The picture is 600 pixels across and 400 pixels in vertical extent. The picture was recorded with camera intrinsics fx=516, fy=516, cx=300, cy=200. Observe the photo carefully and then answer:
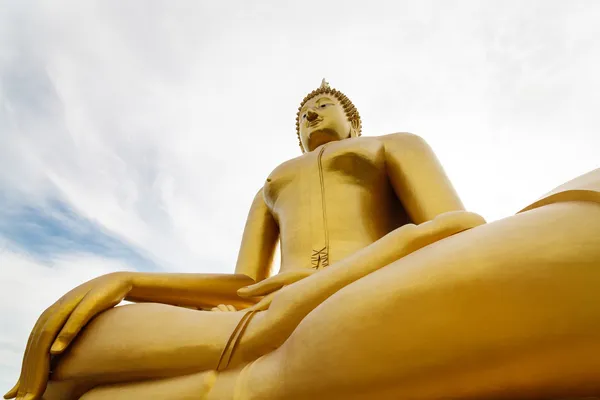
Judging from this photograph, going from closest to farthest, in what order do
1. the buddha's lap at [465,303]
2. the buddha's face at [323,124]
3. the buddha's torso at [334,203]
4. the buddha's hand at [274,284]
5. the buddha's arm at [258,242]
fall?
1. the buddha's lap at [465,303]
2. the buddha's hand at [274,284]
3. the buddha's torso at [334,203]
4. the buddha's arm at [258,242]
5. the buddha's face at [323,124]

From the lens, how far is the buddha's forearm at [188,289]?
2484 mm

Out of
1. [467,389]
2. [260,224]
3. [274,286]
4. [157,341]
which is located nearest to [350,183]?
[260,224]

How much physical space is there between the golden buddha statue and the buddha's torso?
0.63 meters

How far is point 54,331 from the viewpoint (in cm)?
199

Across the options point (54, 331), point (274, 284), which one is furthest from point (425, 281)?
point (54, 331)

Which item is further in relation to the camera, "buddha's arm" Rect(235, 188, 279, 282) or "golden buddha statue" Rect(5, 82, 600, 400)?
"buddha's arm" Rect(235, 188, 279, 282)

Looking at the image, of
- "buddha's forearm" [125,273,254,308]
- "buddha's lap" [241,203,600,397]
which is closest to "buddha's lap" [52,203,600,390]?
"buddha's lap" [241,203,600,397]

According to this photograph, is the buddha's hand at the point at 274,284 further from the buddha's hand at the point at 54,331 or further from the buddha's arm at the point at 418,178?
the buddha's arm at the point at 418,178

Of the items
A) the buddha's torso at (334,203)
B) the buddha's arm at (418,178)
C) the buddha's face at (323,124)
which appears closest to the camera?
the buddha's arm at (418,178)

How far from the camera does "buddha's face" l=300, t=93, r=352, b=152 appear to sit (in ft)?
12.7

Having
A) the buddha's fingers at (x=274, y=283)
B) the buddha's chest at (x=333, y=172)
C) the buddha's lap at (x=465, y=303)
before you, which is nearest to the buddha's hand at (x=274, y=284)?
the buddha's fingers at (x=274, y=283)

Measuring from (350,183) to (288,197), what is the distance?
0.43m

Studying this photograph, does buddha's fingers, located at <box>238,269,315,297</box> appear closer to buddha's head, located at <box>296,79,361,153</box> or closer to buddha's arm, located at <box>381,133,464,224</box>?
buddha's arm, located at <box>381,133,464,224</box>

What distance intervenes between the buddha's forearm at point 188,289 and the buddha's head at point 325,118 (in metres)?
1.44
